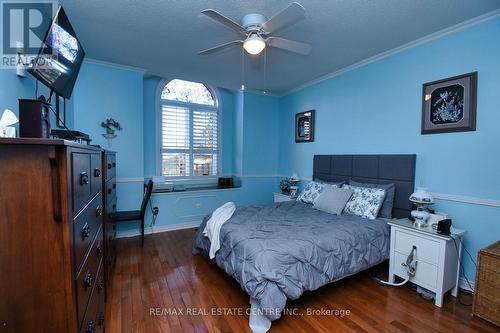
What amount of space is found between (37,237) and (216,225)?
183 cm

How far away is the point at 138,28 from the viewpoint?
2.44 metres

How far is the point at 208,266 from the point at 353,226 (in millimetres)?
1716

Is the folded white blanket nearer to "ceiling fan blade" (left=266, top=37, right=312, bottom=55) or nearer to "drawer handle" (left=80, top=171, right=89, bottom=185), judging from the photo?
"drawer handle" (left=80, top=171, right=89, bottom=185)

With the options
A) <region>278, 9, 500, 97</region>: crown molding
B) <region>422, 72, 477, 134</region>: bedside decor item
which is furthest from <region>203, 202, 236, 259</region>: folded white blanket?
<region>278, 9, 500, 97</region>: crown molding

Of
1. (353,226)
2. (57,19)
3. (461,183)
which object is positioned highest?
(57,19)

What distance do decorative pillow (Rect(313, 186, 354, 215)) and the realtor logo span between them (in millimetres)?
3112

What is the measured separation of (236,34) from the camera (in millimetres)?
2572

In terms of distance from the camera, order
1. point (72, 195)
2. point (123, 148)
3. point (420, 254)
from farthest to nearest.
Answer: point (123, 148) < point (420, 254) < point (72, 195)

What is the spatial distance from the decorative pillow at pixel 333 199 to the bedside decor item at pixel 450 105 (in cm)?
111

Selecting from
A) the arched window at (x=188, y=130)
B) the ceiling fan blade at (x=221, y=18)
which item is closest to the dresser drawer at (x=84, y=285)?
the ceiling fan blade at (x=221, y=18)

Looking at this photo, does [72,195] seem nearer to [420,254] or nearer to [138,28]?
[138,28]

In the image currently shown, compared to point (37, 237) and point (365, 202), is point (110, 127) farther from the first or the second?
point (365, 202)

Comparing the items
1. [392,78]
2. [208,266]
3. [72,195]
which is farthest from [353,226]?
[72,195]

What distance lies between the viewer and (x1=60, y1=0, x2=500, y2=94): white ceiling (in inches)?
80.7
